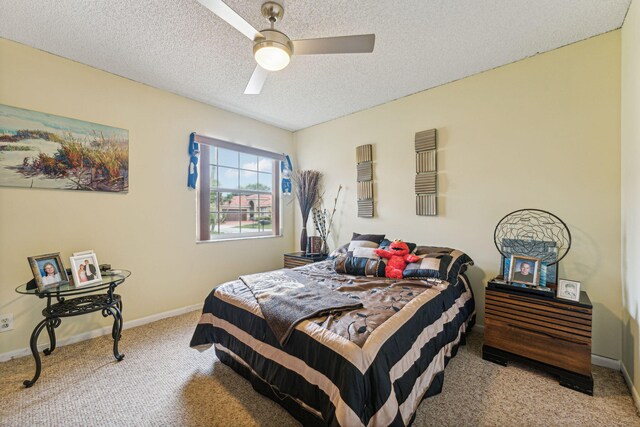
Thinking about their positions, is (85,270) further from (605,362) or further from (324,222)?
(605,362)

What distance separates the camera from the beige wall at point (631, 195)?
169 centimetres

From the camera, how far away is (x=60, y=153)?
95.3 inches

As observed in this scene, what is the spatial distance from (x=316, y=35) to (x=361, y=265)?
2062mm

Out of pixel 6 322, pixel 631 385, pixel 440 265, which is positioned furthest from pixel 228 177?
pixel 631 385

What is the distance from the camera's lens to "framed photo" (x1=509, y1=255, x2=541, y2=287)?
82.1 inches

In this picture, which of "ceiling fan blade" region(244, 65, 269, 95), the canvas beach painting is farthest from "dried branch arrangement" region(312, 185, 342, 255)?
the canvas beach painting

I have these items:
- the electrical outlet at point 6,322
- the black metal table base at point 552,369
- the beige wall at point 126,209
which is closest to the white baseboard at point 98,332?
the beige wall at point 126,209

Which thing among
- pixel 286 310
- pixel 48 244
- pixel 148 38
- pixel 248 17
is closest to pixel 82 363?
pixel 48 244

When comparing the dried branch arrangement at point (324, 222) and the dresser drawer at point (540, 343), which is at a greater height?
the dried branch arrangement at point (324, 222)

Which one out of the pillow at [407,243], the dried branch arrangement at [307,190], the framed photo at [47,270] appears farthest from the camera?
the dried branch arrangement at [307,190]

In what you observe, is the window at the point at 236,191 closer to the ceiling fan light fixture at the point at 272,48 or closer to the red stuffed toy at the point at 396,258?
the ceiling fan light fixture at the point at 272,48

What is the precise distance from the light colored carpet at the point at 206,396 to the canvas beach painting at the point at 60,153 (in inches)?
60.1

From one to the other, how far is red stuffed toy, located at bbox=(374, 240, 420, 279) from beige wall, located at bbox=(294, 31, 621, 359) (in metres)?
0.56

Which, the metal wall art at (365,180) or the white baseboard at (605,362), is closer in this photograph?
the white baseboard at (605,362)
